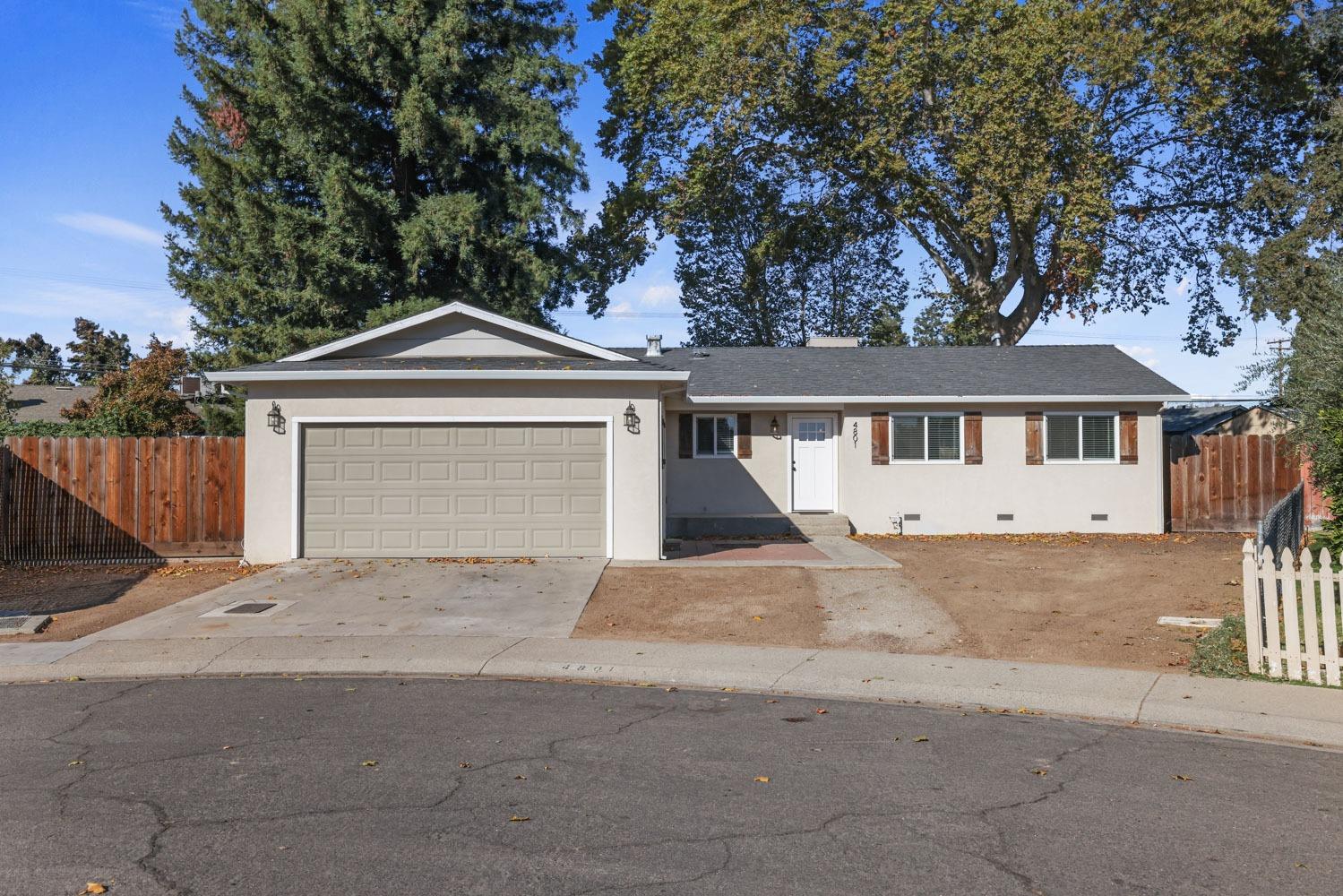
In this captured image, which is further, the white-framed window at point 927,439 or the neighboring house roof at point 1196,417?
the neighboring house roof at point 1196,417

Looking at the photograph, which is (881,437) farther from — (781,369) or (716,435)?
(716,435)

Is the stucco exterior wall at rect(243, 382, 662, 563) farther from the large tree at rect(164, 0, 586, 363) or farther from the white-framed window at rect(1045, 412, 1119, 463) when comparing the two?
the large tree at rect(164, 0, 586, 363)

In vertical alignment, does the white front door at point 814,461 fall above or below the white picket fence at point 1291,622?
above

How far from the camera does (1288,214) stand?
27219 millimetres

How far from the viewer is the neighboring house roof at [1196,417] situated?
28.0 metres

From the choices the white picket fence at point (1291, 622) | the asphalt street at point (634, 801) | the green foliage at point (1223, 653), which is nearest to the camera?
the asphalt street at point (634, 801)

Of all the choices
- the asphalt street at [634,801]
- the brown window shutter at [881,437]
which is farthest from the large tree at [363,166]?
the asphalt street at [634,801]

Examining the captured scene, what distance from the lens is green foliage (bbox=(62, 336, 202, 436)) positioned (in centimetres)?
2158

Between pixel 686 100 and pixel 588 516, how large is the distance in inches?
613

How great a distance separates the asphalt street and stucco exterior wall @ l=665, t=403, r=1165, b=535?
12744mm

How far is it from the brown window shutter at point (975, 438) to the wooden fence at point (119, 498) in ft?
44.9

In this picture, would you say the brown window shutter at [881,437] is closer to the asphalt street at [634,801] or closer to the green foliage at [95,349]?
the asphalt street at [634,801]

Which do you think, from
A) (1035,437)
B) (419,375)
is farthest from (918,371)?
(419,375)

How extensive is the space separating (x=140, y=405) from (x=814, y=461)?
16.0 m
